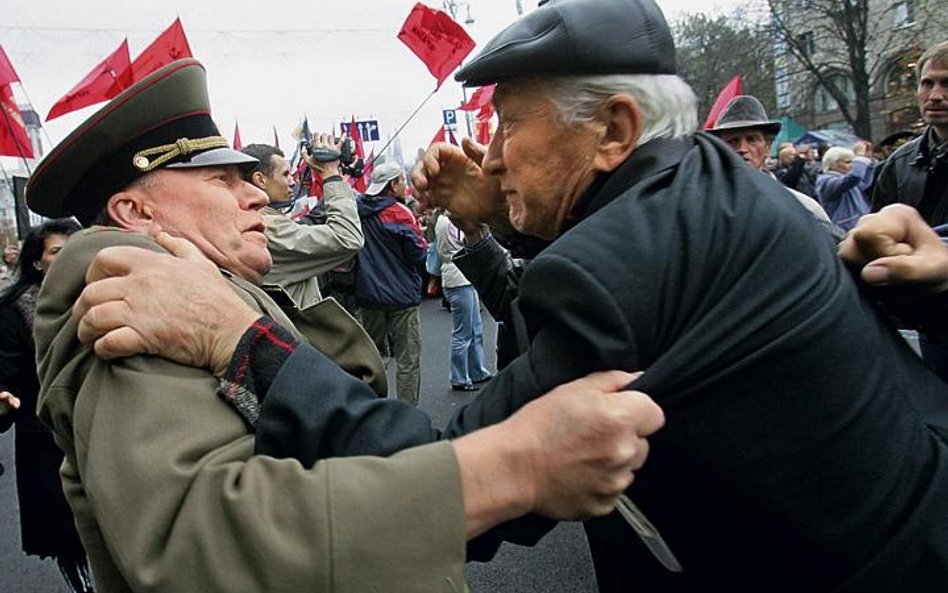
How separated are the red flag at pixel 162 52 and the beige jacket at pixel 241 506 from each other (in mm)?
3819

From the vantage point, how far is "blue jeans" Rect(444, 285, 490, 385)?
7227 millimetres

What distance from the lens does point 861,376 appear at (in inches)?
42.0

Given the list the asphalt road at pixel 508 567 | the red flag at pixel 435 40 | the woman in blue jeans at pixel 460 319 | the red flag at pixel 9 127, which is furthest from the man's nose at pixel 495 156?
the red flag at pixel 435 40

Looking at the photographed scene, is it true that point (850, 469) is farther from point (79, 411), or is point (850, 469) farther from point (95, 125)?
point (95, 125)

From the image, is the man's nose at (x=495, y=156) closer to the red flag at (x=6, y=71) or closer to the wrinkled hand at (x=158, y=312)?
the wrinkled hand at (x=158, y=312)

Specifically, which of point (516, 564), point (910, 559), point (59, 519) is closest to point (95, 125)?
point (910, 559)

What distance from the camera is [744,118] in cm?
466

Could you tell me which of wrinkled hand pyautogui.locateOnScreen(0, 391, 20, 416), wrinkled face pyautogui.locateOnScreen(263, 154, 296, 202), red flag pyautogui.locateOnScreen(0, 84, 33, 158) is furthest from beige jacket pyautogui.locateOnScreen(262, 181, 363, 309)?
red flag pyautogui.locateOnScreen(0, 84, 33, 158)

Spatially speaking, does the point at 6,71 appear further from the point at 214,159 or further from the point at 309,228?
the point at 214,159

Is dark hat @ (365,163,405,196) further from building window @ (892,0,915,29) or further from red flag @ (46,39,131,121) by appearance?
building window @ (892,0,915,29)

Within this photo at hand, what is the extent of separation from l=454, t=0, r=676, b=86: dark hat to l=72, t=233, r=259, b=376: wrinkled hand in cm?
58

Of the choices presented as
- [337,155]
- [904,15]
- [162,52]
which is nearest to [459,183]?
[337,155]

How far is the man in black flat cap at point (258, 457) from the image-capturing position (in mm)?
930

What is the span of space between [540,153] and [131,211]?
848mm
